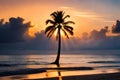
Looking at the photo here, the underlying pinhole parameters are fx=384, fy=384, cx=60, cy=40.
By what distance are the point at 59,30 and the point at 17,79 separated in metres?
36.1

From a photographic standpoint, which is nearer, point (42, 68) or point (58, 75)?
point (58, 75)

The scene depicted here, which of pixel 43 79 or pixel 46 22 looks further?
pixel 46 22

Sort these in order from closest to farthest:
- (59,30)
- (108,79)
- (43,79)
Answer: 1. (108,79)
2. (43,79)
3. (59,30)

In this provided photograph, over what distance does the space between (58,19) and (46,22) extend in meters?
2.60

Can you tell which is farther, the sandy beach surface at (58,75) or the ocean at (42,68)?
the ocean at (42,68)

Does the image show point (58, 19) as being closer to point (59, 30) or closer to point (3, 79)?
point (59, 30)

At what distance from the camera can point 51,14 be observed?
76688 mm

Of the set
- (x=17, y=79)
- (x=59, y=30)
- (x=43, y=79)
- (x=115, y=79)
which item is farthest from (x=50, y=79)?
(x=59, y=30)

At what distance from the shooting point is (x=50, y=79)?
38.9 meters

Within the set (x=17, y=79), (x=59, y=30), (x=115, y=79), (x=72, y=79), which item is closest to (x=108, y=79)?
(x=115, y=79)

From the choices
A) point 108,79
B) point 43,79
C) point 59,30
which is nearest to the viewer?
point 108,79

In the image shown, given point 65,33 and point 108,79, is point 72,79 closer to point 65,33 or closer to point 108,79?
point 108,79

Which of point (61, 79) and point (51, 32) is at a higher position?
point (51, 32)

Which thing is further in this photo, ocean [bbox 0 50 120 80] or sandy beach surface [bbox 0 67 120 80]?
ocean [bbox 0 50 120 80]
